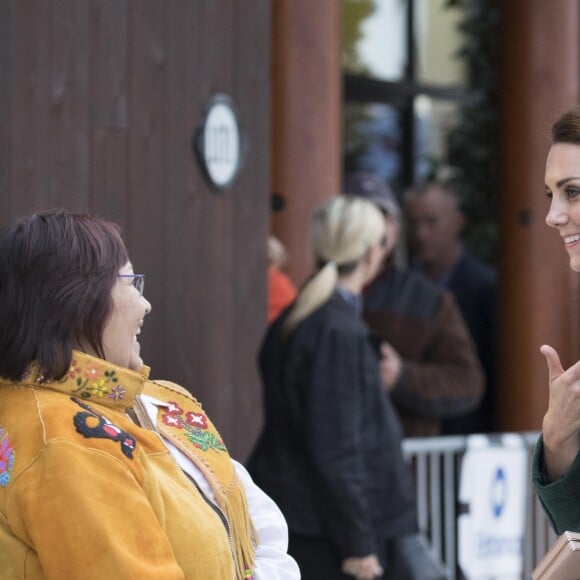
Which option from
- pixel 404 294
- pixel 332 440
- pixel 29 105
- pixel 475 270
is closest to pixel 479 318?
pixel 475 270

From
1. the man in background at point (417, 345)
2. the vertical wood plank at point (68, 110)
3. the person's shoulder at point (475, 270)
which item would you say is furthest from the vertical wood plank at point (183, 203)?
the person's shoulder at point (475, 270)

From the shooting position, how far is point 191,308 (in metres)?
4.23

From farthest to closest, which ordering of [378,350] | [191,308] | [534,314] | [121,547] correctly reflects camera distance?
[534,314] < [378,350] < [191,308] < [121,547]

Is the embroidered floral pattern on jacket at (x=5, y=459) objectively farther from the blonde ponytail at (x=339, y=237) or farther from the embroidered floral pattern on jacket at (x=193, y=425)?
the blonde ponytail at (x=339, y=237)

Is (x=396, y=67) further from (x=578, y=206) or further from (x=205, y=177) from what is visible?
(x=578, y=206)

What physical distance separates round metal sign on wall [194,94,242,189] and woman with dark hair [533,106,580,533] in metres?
1.86

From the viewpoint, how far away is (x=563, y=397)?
2539 millimetres

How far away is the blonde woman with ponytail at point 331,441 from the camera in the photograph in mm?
4016

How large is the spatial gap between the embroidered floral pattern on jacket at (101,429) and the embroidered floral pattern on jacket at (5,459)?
0.13 m

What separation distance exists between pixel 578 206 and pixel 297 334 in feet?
5.82

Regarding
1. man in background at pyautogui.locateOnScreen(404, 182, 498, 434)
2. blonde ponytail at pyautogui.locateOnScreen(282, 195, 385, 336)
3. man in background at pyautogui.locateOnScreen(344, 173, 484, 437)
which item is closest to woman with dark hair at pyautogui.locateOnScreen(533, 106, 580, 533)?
blonde ponytail at pyautogui.locateOnScreen(282, 195, 385, 336)

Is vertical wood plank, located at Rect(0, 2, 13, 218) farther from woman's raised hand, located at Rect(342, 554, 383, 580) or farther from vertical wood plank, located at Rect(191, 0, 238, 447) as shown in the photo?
woman's raised hand, located at Rect(342, 554, 383, 580)

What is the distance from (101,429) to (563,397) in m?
0.97

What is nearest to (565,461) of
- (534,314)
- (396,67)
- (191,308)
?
(191,308)
